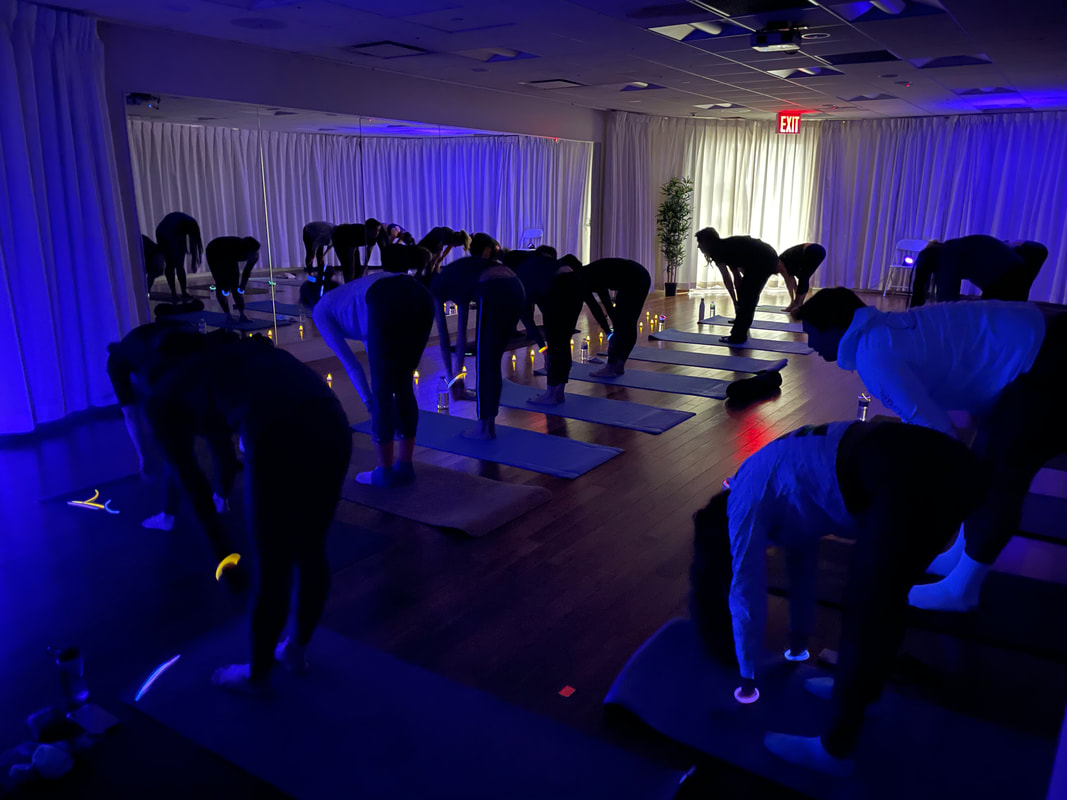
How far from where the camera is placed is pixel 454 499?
339cm

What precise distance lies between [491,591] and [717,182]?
9.89 m

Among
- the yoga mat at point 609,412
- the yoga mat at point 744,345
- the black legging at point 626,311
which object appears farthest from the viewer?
the yoga mat at point 744,345

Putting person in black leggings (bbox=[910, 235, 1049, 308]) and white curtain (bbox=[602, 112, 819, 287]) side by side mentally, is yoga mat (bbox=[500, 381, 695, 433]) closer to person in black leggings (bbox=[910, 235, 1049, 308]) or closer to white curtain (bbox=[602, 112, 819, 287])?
person in black leggings (bbox=[910, 235, 1049, 308])

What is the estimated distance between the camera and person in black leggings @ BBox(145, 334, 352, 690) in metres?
1.79

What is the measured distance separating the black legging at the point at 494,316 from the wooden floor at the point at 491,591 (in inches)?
21.0

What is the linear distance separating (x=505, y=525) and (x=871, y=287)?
30.4 ft

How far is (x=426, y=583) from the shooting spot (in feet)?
8.88

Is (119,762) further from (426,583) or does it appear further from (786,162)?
(786,162)

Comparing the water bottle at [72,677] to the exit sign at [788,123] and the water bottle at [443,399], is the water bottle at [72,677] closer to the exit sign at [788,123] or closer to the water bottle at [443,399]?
the water bottle at [443,399]

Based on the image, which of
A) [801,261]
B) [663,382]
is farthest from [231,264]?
[801,261]

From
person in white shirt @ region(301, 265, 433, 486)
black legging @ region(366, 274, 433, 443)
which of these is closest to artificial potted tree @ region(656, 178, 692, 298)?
person in white shirt @ region(301, 265, 433, 486)

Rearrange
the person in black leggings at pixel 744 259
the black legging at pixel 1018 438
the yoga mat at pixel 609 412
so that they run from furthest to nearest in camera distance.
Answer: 1. the person in black leggings at pixel 744 259
2. the yoga mat at pixel 609 412
3. the black legging at pixel 1018 438

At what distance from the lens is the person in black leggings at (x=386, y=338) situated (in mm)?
3145

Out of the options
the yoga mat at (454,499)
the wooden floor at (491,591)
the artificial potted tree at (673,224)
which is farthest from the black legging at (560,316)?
the artificial potted tree at (673,224)
